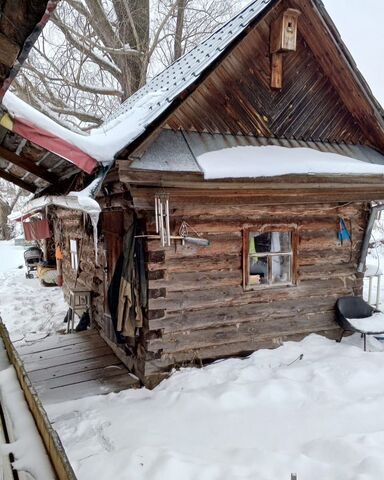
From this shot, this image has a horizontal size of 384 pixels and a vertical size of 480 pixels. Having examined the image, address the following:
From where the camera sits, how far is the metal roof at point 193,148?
16.1 ft

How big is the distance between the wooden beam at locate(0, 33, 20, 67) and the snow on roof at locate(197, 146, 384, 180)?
10.6ft

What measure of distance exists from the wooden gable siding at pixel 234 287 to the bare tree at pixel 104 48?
8.66 metres

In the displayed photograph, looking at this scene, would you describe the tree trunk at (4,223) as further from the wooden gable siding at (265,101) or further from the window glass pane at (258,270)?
the wooden gable siding at (265,101)

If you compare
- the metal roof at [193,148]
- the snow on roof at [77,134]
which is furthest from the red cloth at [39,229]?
the metal roof at [193,148]

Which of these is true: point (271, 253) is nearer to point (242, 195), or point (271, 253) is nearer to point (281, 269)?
point (281, 269)

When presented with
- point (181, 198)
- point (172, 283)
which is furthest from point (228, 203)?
point (172, 283)

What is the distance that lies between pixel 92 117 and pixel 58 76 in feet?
5.86

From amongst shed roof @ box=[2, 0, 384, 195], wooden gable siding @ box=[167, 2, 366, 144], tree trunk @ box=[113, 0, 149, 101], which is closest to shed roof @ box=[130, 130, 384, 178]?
wooden gable siding @ box=[167, 2, 366, 144]

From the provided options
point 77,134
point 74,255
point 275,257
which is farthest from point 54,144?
point 74,255

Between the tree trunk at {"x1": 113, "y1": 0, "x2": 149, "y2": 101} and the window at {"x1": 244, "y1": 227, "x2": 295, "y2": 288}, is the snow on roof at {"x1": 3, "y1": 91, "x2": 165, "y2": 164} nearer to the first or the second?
the window at {"x1": 244, "y1": 227, "x2": 295, "y2": 288}

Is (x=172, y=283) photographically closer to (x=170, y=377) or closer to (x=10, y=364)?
(x=170, y=377)

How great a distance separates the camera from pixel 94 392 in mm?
5238

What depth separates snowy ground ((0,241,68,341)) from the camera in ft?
27.9

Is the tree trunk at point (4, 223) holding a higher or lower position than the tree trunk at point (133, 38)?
lower
